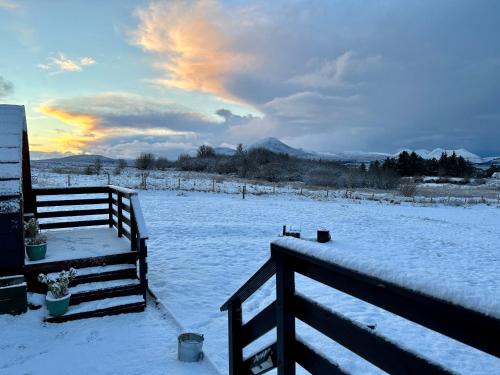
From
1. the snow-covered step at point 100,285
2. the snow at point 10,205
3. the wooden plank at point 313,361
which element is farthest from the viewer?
the snow-covered step at point 100,285

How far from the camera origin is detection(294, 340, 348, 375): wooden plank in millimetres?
1890

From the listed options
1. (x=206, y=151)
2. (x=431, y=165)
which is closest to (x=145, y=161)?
(x=206, y=151)

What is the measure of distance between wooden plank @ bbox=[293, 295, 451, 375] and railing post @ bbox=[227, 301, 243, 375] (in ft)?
3.11

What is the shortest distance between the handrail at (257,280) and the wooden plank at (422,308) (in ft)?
1.65

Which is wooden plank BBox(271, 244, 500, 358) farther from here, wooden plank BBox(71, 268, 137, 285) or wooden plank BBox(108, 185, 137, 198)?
wooden plank BBox(108, 185, 137, 198)

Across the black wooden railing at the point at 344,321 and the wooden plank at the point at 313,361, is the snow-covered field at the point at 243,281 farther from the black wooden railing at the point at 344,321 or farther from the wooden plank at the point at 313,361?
the wooden plank at the point at 313,361

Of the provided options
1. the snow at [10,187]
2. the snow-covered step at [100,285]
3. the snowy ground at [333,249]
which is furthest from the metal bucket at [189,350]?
the snow at [10,187]

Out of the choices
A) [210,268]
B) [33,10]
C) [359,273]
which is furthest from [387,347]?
[33,10]

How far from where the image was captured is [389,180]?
5612cm

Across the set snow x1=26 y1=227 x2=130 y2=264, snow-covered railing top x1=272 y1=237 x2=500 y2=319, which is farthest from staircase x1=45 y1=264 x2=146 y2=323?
snow-covered railing top x1=272 y1=237 x2=500 y2=319

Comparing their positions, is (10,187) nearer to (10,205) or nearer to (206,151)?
(10,205)

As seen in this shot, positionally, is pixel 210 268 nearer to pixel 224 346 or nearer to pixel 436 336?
pixel 224 346

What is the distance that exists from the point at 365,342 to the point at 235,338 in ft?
5.00

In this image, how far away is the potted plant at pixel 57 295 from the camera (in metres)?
5.26
